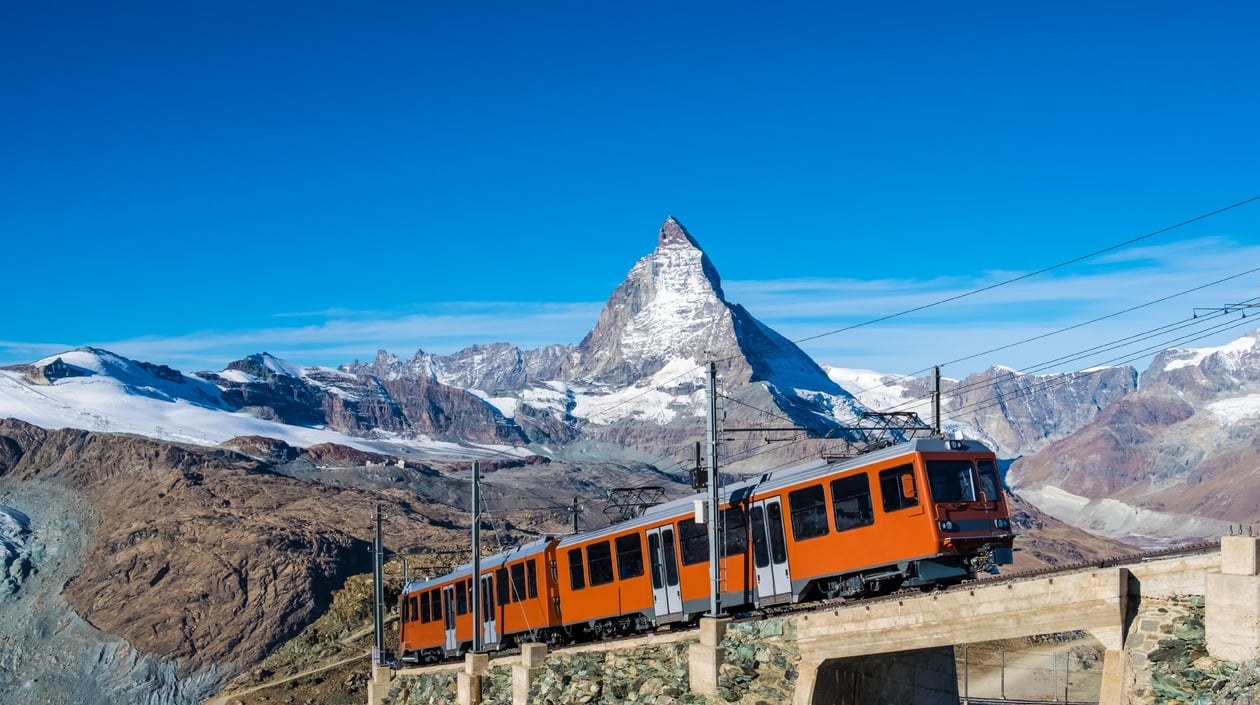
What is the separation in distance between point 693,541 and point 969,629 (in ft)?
29.9

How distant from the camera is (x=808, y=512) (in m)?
27.4

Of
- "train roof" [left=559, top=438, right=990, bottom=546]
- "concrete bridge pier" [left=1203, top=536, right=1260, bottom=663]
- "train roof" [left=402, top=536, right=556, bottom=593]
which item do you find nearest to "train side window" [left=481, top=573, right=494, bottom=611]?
"train roof" [left=402, top=536, right=556, bottom=593]

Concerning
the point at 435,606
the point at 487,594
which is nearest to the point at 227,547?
the point at 435,606

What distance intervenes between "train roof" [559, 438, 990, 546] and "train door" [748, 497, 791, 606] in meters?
0.54

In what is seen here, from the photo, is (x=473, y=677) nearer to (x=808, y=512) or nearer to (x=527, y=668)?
(x=527, y=668)

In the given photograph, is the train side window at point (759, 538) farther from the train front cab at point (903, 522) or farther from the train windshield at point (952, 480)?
the train windshield at point (952, 480)

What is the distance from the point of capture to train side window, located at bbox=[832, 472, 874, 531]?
2602 centimetres

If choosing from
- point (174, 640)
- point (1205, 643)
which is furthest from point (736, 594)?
point (174, 640)

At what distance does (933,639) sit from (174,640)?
9394 cm

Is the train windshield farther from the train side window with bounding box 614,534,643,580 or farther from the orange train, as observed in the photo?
the train side window with bounding box 614,534,643,580

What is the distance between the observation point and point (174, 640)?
10350cm

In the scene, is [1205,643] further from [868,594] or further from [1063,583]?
[868,594]

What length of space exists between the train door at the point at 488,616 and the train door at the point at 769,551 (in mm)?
14821

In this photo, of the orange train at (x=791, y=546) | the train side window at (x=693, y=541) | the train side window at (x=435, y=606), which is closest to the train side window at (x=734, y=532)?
the orange train at (x=791, y=546)
